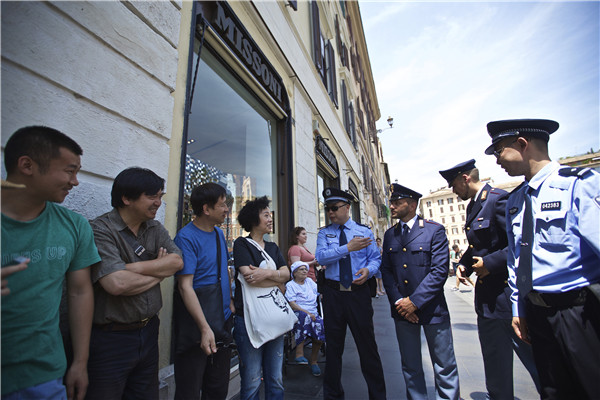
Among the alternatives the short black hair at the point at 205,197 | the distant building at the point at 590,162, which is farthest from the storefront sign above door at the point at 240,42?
the distant building at the point at 590,162

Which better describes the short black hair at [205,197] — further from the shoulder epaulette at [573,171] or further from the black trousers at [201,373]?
the shoulder epaulette at [573,171]

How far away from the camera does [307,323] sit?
→ 11.7ft

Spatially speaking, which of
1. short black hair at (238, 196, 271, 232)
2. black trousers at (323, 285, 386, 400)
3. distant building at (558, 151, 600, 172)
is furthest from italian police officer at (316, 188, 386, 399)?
distant building at (558, 151, 600, 172)

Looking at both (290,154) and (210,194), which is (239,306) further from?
(290,154)

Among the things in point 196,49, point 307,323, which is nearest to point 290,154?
point 196,49

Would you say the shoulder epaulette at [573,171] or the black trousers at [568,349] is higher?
the shoulder epaulette at [573,171]

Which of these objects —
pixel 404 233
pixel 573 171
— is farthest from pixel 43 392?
pixel 573 171

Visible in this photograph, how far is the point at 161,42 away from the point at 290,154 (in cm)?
309

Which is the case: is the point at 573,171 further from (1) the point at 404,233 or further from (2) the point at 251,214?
(2) the point at 251,214

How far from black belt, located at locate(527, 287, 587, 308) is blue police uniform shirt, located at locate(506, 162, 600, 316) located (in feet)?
0.08

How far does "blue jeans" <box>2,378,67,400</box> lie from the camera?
98 cm

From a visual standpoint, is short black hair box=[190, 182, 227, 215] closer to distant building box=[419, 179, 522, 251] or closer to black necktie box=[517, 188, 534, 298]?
black necktie box=[517, 188, 534, 298]

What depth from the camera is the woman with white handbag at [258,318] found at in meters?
2.03

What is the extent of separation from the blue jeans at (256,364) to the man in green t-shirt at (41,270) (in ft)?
3.46
